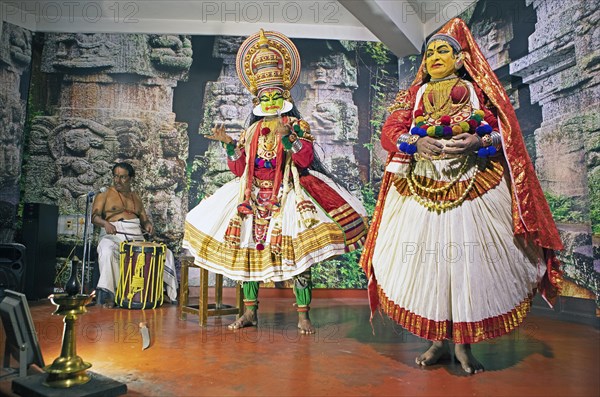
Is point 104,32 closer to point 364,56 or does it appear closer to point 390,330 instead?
point 364,56

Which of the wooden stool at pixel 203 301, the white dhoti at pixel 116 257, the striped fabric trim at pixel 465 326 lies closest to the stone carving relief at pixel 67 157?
the white dhoti at pixel 116 257

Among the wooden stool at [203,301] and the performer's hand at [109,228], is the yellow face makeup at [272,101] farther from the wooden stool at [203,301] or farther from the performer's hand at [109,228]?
the performer's hand at [109,228]

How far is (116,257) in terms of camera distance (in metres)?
5.19

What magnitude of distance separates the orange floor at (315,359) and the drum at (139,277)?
0.63m

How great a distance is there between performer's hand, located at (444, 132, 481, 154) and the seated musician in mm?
3871

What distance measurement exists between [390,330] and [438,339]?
50.4 inches

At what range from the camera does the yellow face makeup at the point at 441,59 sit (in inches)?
108

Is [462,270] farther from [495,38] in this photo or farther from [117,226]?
[117,226]

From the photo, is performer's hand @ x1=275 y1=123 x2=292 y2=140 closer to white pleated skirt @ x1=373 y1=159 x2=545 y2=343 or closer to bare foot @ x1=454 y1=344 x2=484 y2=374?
white pleated skirt @ x1=373 y1=159 x2=545 y2=343

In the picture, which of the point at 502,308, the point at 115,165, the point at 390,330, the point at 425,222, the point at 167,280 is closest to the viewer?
the point at 502,308

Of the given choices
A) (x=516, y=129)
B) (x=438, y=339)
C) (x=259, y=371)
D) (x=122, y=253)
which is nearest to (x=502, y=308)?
(x=438, y=339)

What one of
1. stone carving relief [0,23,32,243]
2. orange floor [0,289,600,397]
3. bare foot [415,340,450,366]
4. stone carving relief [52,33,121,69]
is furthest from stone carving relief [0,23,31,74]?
bare foot [415,340,450,366]

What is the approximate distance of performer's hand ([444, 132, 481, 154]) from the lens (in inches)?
96.4

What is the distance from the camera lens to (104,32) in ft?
21.1
